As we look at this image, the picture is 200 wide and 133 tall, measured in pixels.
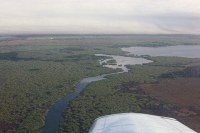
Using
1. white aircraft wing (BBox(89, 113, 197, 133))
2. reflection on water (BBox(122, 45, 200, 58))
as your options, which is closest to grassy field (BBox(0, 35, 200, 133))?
white aircraft wing (BBox(89, 113, 197, 133))

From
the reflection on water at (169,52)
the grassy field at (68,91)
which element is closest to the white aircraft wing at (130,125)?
the grassy field at (68,91)

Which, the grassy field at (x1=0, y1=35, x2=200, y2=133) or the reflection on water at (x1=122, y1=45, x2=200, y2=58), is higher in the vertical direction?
the reflection on water at (x1=122, y1=45, x2=200, y2=58)

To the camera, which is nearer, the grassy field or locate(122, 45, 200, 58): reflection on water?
the grassy field

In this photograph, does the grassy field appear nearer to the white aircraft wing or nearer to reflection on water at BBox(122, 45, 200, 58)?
the white aircraft wing

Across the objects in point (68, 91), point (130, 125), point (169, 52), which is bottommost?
point (68, 91)

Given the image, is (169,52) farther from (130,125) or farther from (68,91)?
(130,125)

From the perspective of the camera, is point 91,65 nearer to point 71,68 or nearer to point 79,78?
point 71,68

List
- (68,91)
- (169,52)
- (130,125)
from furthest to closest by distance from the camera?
(169,52) < (68,91) < (130,125)

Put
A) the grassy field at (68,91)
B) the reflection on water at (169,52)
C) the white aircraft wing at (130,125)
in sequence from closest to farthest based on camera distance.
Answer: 1. the white aircraft wing at (130,125)
2. the grassy field at (68,91)
3. the reflection on water at (169,52)

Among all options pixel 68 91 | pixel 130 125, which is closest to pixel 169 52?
pixel 68 91

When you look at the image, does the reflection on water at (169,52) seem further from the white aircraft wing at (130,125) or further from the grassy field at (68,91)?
the white aircraft wing at (130,125)

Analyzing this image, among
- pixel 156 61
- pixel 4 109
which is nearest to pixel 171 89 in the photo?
pixel 4 109
